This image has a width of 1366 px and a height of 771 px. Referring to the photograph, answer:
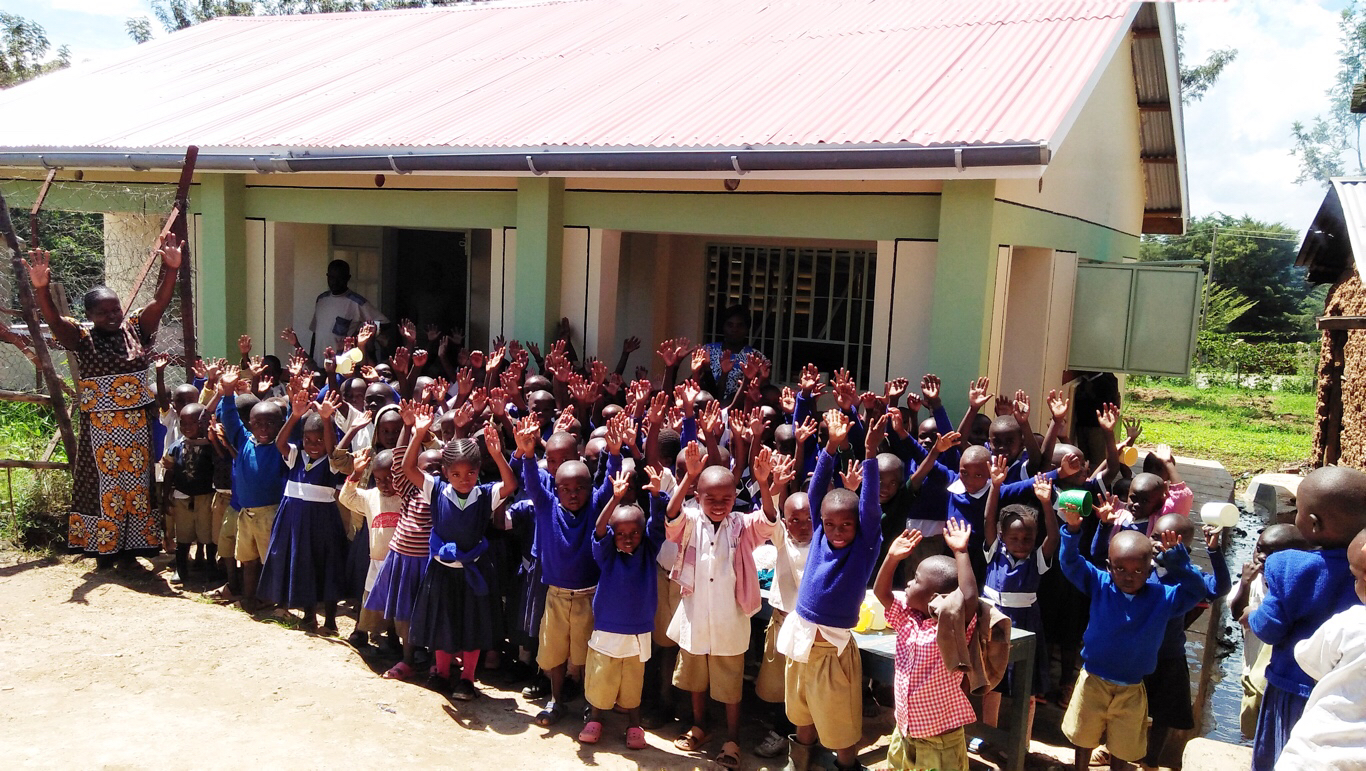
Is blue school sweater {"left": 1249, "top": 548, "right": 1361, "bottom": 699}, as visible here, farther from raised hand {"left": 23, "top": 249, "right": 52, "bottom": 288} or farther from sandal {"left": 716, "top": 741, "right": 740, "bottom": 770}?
raised hand {"left": 23, "top": 249, "right": 52, "bottom": 288}

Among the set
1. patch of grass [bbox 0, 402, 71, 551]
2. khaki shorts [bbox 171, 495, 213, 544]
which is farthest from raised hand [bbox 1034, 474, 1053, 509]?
patch of grass [bbox 0, 402, 71, 551]

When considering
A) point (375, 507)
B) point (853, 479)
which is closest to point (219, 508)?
point (375, 507)

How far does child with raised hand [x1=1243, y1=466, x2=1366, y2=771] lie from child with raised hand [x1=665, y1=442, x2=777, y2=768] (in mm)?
1769

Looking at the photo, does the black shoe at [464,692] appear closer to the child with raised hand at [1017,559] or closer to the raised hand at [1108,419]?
the child with raised hand at [1017,559]

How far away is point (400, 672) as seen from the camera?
4824mm

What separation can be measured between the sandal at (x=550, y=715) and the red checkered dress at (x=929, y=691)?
1.62 metres

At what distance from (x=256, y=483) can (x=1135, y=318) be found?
5.92 metres

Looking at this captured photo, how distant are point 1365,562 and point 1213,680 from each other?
10.7ft

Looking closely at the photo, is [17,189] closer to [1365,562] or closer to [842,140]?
[842,140]

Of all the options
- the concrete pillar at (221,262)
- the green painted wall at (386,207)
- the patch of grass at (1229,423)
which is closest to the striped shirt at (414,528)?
the green painted wall at (386,207)

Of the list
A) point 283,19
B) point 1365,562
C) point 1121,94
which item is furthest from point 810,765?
point 283,19

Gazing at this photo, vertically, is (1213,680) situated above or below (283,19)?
below

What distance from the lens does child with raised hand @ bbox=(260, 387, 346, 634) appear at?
5.27m

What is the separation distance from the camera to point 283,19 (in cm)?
1343
